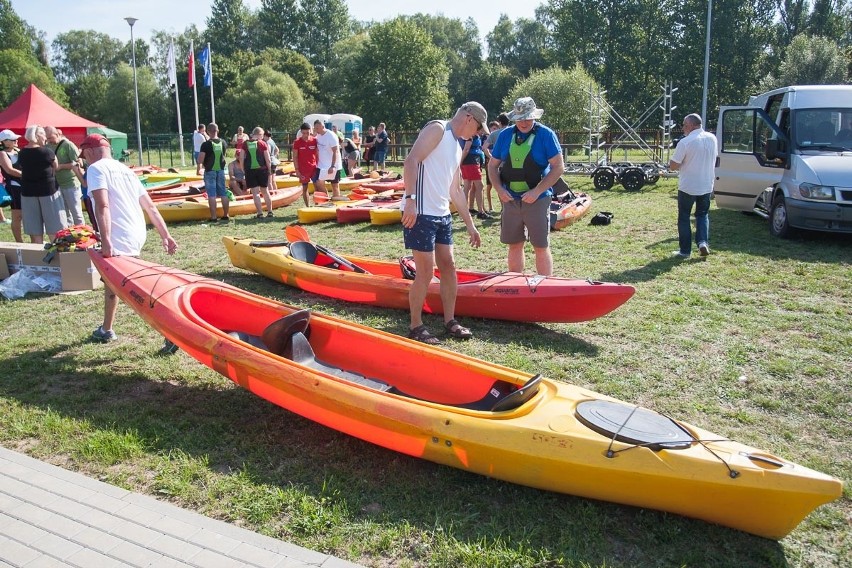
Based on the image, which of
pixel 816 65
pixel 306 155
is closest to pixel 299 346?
pixel 306 155

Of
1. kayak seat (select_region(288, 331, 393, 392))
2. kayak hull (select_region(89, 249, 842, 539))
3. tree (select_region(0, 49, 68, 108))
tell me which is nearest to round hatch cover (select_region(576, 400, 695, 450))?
kayak hull (select_region(89, 249, 842, 539))

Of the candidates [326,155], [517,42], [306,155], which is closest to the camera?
[326,155]

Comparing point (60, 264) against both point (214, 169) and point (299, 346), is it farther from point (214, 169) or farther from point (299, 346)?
point (214, 169)

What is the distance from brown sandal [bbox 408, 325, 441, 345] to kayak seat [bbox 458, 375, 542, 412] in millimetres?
1612

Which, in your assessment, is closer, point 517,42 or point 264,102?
point 264,102

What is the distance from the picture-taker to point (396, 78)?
2061 inches

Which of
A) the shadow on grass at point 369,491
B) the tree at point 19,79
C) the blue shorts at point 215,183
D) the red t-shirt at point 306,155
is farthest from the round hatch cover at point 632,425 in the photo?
the tree at point 19,79

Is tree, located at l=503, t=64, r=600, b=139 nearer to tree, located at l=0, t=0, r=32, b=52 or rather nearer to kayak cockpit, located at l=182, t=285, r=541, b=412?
kayak cockpit, located at l=182, t=285, r=541, b=412

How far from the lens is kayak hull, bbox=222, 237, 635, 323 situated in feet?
18.1

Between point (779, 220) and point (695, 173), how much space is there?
2420 millimetres

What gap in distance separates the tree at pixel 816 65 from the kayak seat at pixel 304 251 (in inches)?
1734

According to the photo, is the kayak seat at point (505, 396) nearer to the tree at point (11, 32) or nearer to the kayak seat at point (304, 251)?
the kayak seat at point (304, 251)

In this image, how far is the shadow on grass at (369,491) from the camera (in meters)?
2.90

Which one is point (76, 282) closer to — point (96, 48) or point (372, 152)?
point (372, 152)
